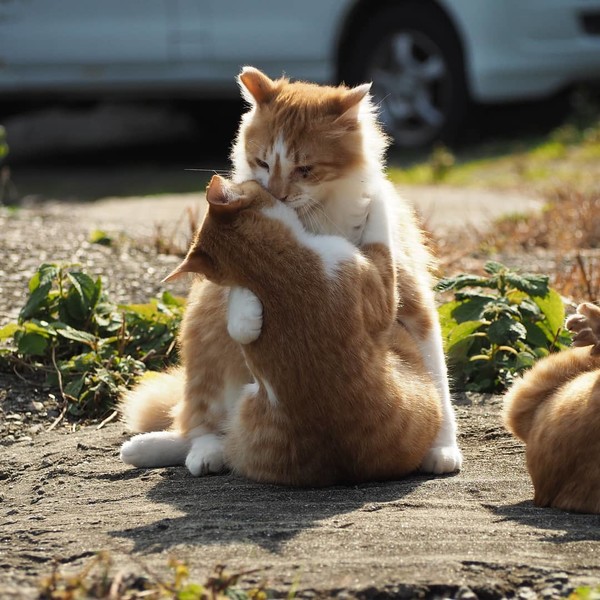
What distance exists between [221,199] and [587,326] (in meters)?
1.26

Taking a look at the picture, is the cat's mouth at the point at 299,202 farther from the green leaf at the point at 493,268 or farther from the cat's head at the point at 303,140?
the green leaf at the point at 493,268

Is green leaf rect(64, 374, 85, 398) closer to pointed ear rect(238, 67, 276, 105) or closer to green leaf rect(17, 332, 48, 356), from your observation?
green leaf rect(17, 332, 48, 356)

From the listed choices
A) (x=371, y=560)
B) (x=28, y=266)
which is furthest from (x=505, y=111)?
(x=371, y=560)

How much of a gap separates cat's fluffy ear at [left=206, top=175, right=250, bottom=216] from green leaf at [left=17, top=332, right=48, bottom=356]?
1.84 metres

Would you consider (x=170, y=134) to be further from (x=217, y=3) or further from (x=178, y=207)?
(x=178, y=207)

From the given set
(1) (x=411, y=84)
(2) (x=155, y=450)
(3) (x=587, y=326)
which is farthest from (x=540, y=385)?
(1) (x=411, y=84)

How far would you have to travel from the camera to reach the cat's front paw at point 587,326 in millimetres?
3875

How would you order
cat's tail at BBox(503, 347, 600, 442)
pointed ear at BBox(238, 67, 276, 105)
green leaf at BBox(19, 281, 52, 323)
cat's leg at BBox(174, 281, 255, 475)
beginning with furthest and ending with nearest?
green leaf at BBox(19, 281, 52, 323) → pointed ear at BBox(238, 67, 276, 105) → cat's leg at BBox(174, 281, 255, 475) → cat's tail at BBox(503, 347, 600, 442)

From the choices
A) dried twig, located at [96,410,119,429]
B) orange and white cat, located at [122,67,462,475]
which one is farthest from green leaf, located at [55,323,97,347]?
orange and white cat, located at [122,67,462,475]

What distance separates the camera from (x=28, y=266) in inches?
256

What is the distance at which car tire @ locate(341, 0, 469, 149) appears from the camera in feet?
35.3

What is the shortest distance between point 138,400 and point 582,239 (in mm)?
3581

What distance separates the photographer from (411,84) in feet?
35.7

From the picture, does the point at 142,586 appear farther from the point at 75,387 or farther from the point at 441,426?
the point at 75,387
